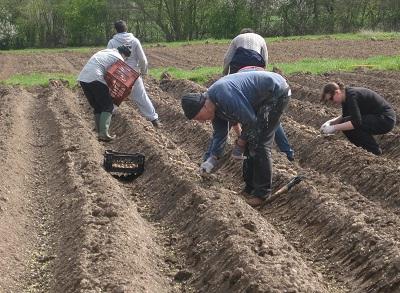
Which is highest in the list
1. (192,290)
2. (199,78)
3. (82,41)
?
(192,290)

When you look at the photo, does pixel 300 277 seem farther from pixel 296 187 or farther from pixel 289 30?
pixel 289 30

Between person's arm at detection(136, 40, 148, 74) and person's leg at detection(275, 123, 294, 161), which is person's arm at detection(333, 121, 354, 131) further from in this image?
person's arm at detection(136, 40, 148, 74)

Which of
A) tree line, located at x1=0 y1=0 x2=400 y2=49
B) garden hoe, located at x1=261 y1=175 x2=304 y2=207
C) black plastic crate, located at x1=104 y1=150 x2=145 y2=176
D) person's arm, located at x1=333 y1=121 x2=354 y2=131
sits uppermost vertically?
person's arm, located at x1=333 y1=121 x2=354 y2=131

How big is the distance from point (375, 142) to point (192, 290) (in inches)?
178

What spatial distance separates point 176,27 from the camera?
51906 mm

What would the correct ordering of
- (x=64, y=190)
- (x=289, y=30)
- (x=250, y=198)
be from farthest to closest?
(x=289, y=30) < (x=64, y=190) < (x=250, y=198)

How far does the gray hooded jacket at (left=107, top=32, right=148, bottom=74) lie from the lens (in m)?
10.6

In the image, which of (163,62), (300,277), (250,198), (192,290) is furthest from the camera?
(163,62)

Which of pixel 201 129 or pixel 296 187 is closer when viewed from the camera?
pixel 296 187

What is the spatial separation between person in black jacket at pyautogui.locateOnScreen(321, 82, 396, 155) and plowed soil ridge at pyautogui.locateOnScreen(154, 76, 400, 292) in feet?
2.45

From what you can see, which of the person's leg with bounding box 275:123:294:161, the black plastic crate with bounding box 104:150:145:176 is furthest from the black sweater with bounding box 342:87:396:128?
the black plastic crate with bounding box 104:150:145:176

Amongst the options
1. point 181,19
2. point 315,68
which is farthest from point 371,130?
point 181,19

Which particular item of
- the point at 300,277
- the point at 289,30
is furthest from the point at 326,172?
the point at 289,30

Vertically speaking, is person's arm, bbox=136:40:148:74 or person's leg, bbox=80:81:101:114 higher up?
person's arm, bbox=136:40:148:74
